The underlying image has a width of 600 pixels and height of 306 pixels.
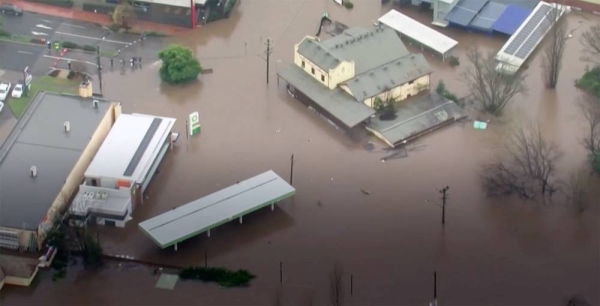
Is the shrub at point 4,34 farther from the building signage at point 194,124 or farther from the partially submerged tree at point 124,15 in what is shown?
the building signage at point 194,124

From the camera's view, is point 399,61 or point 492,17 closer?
point 399,61

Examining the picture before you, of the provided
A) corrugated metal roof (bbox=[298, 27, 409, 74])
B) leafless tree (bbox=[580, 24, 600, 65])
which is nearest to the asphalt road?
corrugated metal roof (bbox=[298, 27, 409, 74])

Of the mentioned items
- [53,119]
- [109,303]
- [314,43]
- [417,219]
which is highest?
[314,43]

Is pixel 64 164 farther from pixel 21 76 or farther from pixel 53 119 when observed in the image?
pixel 21 76

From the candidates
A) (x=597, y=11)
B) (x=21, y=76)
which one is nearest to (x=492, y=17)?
(x=597, y=11)

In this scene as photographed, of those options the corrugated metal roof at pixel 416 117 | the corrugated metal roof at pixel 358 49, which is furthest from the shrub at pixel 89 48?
the corrugated metal roof at pixel 416 117

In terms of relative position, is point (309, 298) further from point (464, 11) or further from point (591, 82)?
point (464, 11)

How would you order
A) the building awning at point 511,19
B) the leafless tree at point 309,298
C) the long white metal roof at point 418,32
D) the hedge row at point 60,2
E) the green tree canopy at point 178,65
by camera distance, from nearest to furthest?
the leafless tree at point 309,298, the green tree canopy at point 178,65, the long white metal roof at point 418,32, the building awning at point 511,19, the hedge row at point 60,2
